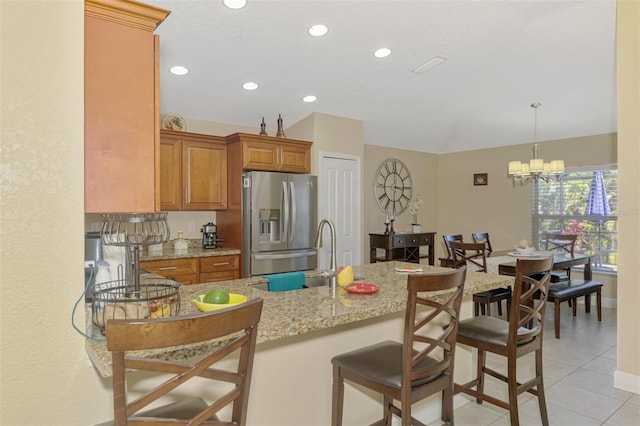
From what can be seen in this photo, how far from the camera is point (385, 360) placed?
1.69 metres

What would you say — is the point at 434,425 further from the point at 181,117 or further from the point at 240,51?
the point at 181,117

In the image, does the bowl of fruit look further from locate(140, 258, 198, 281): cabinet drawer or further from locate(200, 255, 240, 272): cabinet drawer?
locate(200, 255, 240, 272): cabinet drawer

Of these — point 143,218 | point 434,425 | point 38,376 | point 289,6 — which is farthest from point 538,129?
point 38,376

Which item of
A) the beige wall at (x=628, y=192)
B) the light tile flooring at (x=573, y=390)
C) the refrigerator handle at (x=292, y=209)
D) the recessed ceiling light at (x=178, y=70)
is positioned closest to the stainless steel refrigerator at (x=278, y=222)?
the refrigerator handle at (x=292, y=209)

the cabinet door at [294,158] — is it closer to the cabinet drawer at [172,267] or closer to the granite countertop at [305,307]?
the cabinet drawer at [172,267]

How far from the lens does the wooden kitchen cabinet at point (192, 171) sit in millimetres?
3967

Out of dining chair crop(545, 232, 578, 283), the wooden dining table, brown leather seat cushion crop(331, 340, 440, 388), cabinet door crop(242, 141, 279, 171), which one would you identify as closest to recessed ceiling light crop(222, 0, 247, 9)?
cabinet door crop(242, 141, 279, 171)

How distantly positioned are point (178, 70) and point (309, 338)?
108 inches

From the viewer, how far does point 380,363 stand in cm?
167

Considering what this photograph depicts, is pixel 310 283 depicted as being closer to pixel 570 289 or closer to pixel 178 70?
pixel 178 70

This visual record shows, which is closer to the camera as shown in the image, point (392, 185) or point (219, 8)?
point (219, 8)

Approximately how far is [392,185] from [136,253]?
536 cm

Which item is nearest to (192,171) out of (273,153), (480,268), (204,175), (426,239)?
(204,175)

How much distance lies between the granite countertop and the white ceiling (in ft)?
6.50
